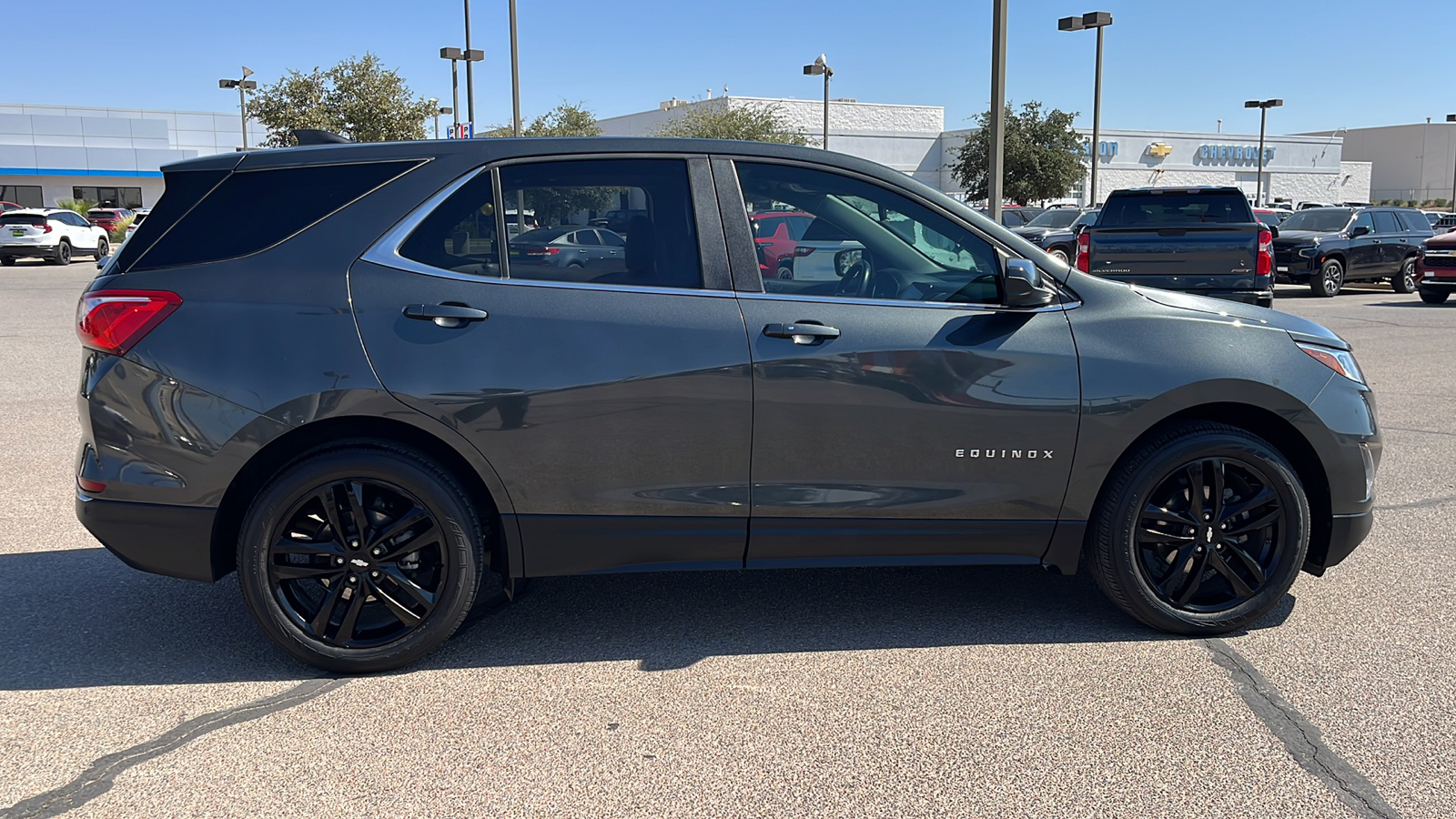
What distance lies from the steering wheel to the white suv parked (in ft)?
114

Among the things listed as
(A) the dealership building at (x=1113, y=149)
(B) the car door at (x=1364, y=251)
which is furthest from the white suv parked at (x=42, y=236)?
(B) the car door at (x=1364, y=251)

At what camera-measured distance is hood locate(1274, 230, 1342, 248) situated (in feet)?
70.7

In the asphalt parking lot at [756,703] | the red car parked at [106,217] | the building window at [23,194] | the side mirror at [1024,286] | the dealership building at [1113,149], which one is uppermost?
the dealership building at [1113,149]

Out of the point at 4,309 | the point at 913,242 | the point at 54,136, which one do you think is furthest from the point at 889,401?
the point at 54,136

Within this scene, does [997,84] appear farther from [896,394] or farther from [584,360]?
[584,360]

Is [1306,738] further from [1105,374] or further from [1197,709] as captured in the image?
[1105,374]

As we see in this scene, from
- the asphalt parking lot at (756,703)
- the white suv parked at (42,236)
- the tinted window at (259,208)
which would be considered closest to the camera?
the asphalt parking lot at (756,703)

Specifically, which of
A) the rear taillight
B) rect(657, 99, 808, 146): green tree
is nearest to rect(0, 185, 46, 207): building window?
rect(657, 99, 808, 146): green tree

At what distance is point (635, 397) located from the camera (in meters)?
3.85

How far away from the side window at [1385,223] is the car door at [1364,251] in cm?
12

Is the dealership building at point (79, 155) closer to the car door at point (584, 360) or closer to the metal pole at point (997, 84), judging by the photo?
the metal pole at point (997, 84)

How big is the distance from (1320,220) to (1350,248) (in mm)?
1195

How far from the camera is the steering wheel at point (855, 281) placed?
160 inches

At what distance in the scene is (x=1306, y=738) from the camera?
136 inches
